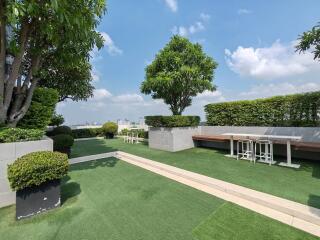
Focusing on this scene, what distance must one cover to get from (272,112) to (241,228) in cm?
681

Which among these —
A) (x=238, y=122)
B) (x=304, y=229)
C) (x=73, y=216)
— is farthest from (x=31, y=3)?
(x=238, y=122)

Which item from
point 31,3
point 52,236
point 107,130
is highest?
point 31,3

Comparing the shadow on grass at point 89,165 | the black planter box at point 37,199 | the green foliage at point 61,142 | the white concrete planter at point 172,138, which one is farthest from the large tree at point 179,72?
the black planter box at point 37,199

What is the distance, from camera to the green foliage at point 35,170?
2.92 m

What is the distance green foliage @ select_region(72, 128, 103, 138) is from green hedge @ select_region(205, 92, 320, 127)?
35.4 feet

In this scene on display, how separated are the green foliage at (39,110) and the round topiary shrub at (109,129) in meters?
9.35

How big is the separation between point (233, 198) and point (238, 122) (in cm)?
606

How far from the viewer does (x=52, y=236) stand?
262 cm

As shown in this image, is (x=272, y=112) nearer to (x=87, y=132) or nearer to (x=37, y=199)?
(x=37, y=199)

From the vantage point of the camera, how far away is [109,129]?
15141 millimetres

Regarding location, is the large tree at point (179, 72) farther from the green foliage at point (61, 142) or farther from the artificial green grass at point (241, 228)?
the artificial green grass at point (241, 228)

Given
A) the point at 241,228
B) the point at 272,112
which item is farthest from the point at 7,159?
the point at 272,112

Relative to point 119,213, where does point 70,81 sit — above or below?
above

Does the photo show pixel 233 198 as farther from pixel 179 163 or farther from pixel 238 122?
pixel 238 122
